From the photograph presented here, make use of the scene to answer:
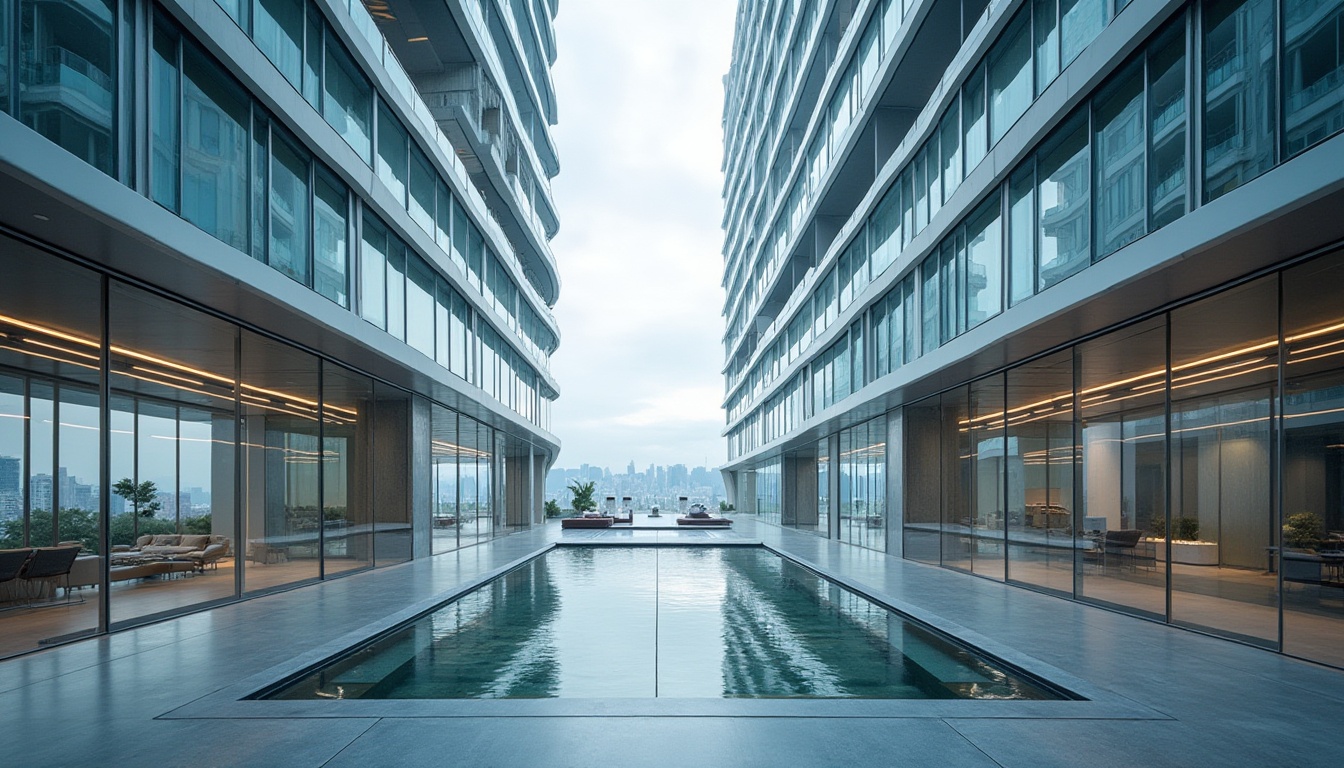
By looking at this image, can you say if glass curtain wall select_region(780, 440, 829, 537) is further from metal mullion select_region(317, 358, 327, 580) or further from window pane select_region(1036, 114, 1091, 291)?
window pane select_region(1036, 114, 1091, 291)

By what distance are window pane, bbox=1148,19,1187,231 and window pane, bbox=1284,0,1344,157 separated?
1.38m

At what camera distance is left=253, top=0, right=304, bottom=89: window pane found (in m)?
11.4

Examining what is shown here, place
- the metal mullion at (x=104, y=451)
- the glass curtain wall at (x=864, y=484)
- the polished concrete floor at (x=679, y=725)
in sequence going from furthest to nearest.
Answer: the glass curtain wall at (x=864, y=484), the metal mullion at (x=104, y=451), the polished concrete floor at (x=679, y=725)

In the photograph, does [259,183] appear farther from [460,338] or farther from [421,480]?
[460,338]

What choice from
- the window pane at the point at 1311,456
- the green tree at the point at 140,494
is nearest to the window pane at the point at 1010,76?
the window pane at the point at 1311,456

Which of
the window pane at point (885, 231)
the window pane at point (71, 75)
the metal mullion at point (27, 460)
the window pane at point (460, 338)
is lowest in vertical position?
the metal mullion at point (27, 460)

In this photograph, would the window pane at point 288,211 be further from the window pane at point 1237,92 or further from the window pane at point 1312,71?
the window pane at point 1312,71

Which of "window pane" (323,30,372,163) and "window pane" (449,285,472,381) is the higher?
"window pane" (323,30,372,163)

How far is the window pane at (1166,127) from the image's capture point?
9.16 m

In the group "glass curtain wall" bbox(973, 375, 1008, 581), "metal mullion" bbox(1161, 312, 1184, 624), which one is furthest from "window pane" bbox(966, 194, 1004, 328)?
"metal mullion" bbox(1161, 312, 1184, 624)

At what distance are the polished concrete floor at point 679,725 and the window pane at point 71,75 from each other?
200 inches

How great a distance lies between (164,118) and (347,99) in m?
5.61

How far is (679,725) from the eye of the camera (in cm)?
616

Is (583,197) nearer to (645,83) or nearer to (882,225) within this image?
(645,83)
